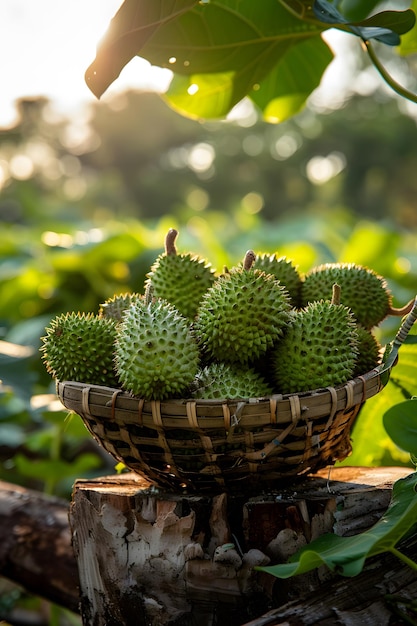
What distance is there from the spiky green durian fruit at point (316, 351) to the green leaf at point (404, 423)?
14 cm

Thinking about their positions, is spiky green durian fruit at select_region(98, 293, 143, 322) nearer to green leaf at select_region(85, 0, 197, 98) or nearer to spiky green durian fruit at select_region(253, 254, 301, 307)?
spiky green durian fruit at select_region(253, 254, 301, 307)

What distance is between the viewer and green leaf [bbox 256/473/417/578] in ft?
3.74

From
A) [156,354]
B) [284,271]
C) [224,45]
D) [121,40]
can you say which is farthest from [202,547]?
[224,45]

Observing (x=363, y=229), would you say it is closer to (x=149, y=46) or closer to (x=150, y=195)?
(x=149, y=46)

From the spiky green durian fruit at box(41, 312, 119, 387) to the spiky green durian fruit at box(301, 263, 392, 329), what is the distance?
564 millimetres

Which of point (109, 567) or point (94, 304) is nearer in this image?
point (109, 567)

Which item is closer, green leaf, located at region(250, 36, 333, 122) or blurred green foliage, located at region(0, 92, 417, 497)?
green leaf, located at region(250, 36, 333, 122)

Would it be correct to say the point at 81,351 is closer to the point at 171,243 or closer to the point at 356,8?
the point at 171,243

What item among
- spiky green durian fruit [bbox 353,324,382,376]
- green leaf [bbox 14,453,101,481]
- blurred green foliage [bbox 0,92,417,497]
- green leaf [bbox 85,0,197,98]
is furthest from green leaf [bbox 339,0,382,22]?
blurred green foliage [bbox 0,92,417,497]

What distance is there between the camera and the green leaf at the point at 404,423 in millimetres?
1335

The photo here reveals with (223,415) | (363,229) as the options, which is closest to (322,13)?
(223,415)

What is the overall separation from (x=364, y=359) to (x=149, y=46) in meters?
1.13

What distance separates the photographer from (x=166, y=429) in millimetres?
1345

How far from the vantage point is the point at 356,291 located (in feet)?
5.58
